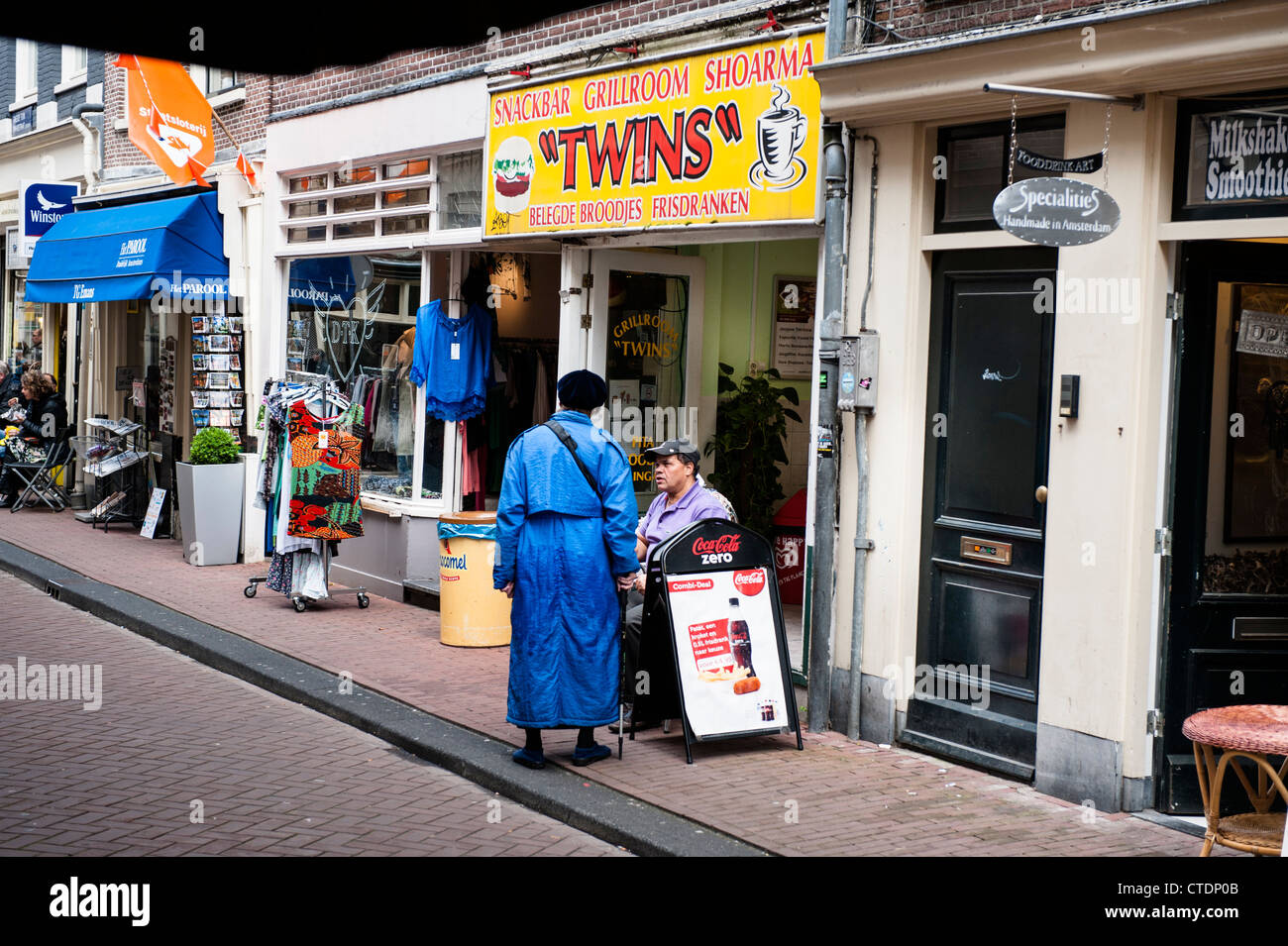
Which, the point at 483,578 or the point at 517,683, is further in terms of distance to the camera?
the point at 483,578

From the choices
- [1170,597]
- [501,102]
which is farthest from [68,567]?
[1170,597]

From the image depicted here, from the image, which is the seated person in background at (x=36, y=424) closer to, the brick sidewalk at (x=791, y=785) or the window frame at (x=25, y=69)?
the window frame at (x=25, y=69)

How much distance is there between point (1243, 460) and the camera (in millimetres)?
6223

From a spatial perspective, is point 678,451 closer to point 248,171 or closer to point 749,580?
point 749,580

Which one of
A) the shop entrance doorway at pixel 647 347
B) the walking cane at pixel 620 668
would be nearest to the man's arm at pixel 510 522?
the walking cane at pixel 620 668

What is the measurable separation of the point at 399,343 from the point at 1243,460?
7.62 meters

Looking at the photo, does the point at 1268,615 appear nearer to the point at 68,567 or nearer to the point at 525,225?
the point at 525,225

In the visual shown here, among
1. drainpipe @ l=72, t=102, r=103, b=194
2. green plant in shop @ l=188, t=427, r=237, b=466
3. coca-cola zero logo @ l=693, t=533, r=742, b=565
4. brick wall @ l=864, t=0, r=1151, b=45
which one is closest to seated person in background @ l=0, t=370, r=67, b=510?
drainpipe @ l=72, t=102, r=103, b=194

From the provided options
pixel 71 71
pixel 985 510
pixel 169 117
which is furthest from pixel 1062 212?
pixel 71 71

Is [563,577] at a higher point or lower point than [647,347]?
lower

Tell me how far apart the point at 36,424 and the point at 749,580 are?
1244 centimetres

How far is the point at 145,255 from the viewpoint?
13445 millimetres

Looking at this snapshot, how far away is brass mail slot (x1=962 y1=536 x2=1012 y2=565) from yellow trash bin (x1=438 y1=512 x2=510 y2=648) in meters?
3.57

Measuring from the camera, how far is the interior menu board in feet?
22.6
